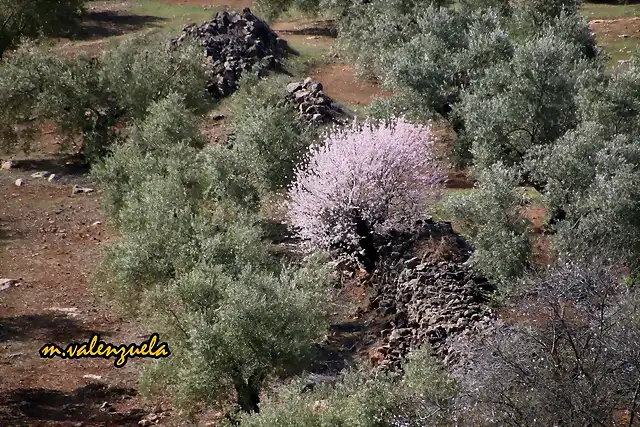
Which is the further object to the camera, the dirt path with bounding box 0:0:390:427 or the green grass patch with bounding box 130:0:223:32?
the green grass patch with bounding box 130:0:223:32

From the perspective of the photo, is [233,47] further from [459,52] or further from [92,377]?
[92,377]

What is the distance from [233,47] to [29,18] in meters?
10.9

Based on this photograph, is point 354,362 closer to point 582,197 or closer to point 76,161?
point 582,197

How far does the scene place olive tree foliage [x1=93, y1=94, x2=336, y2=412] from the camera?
1869 centimetres

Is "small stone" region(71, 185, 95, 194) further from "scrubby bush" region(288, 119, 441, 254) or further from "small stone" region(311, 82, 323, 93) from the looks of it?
"scrubby bush" region(288, 119, 441, 254)

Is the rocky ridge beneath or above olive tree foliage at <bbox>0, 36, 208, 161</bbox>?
beneath

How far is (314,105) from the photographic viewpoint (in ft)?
136

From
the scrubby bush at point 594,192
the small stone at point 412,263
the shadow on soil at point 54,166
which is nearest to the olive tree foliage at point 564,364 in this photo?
the scrubby bush at point 594,192

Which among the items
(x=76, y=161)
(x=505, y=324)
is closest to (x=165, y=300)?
(x=505, y=324)

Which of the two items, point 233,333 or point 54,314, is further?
point 54,314

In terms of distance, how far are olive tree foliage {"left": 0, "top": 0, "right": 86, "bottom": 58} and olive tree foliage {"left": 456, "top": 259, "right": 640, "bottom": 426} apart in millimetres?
36200

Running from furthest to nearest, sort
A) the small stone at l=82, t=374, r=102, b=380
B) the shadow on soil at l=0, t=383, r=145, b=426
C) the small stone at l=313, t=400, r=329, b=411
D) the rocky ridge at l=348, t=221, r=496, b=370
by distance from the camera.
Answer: the small stone at l=82, t=374, r=102, b=380 < the rocky ridge at l=348, t=221, r=496, b=370 < the shadow on soil at l=0, t=383, r=145, b=426 < the small stone at l=313, t=400, r=329, b=411

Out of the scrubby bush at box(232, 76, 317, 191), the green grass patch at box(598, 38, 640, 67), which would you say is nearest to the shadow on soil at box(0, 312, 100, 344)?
the scrubby bush at box(232, 76, 317, 191)

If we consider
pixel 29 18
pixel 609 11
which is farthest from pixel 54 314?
pixel 609 11
